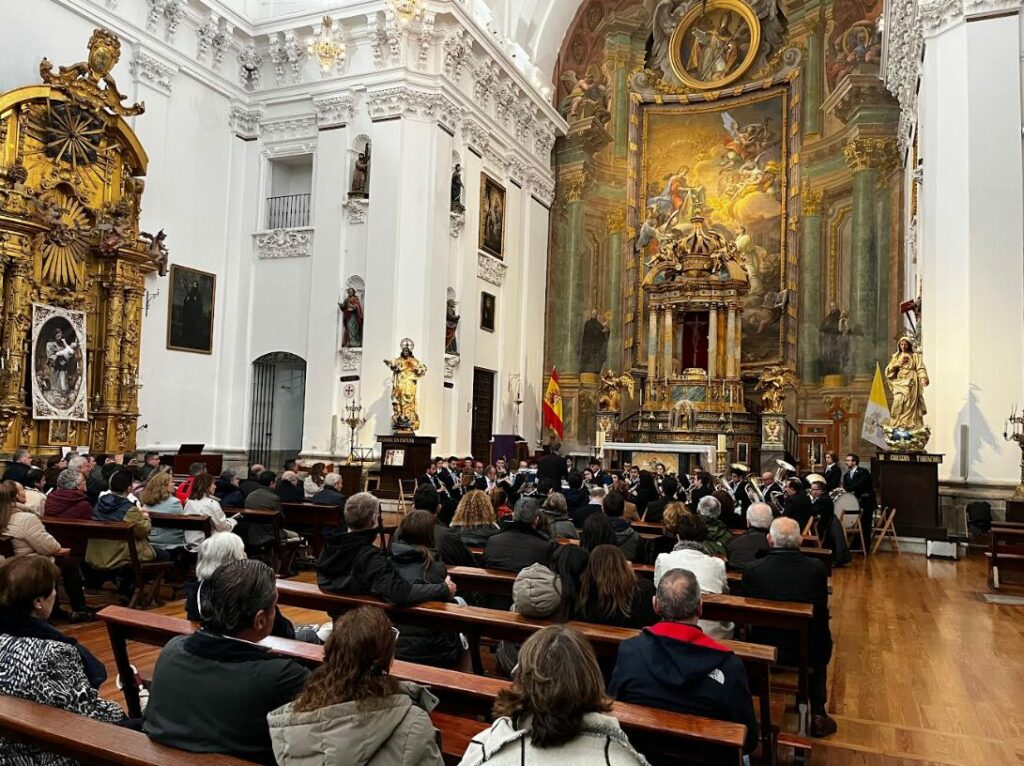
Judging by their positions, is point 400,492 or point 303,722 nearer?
point 303,722

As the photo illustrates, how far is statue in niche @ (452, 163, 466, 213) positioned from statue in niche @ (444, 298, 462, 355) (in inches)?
80.9

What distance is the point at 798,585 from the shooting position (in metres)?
4.73

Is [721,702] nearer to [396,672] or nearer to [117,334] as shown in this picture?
[396,672]

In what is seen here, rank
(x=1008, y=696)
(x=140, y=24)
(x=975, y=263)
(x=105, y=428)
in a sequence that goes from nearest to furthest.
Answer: (x=1008, y=696)
(x=975, y=263)
(x=105, y=428)
(x=140, y=24)

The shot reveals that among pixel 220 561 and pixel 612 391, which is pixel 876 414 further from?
pixel 220 561

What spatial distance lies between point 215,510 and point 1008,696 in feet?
21.0

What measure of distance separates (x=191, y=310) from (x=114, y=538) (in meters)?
11.1

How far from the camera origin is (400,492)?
579 inches

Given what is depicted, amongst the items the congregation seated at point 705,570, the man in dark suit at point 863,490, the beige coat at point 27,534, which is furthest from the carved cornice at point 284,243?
the congregation seated at point 705,570

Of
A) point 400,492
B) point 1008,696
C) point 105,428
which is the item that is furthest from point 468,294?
point 1008,696

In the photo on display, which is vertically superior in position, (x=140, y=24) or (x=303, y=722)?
(x=140, y=24)

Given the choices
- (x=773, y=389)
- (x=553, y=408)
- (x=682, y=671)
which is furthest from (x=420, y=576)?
(x=553, y=408)

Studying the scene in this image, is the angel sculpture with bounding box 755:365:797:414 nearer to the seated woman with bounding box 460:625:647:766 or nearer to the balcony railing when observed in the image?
the balcony railing

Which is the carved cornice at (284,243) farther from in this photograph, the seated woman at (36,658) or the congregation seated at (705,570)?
the seated woman at (36,658)
